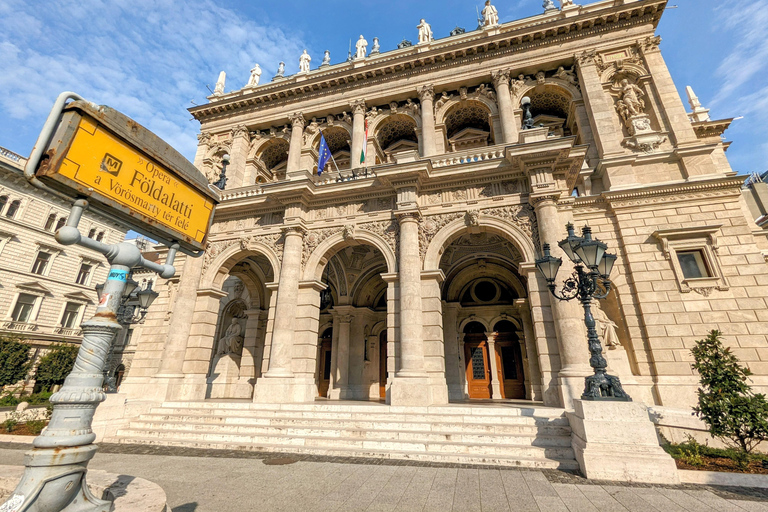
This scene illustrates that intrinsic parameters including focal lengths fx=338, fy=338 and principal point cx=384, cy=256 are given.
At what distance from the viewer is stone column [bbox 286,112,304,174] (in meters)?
19.5

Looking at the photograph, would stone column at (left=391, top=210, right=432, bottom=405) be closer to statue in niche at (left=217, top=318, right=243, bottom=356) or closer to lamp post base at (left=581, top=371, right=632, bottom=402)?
lamp post base at (left=581, top=371, right=632, bottom=402)

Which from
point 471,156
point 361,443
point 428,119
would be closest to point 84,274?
point 428,119

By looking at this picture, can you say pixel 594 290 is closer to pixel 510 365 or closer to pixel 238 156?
pixel 510 365

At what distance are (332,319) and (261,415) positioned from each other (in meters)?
9.26

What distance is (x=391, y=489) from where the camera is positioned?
221 inches

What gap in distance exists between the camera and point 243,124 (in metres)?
21.5

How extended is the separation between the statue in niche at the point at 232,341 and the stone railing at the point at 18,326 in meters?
21.2

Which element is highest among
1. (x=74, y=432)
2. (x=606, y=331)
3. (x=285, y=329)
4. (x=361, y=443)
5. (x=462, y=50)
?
(x=462, y=50)

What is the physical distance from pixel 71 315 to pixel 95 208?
39.1m

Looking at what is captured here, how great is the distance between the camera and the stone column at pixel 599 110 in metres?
14.8

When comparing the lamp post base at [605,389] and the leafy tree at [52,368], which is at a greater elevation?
the leafy tree at [52,368]

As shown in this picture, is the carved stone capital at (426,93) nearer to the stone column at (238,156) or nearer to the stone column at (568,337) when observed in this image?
the stone column at (568,337)

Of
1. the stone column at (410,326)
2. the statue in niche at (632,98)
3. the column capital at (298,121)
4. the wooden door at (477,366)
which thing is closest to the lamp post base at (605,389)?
the stone column at (410,326)

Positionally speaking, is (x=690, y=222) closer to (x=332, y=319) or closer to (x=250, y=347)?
(x=332, y=319)
